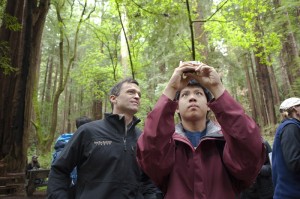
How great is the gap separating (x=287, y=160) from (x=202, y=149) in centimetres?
167

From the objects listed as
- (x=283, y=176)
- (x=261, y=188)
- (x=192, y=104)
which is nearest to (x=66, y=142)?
(x=261, y=188)

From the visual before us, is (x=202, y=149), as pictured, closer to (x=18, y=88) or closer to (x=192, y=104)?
(x=192, y=104)

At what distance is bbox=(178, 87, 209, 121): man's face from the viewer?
1.97m

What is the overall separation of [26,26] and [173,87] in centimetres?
838

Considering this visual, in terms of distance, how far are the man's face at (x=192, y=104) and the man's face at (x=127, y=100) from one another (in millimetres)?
1389

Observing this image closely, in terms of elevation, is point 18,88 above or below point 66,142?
above

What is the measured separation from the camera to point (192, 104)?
6.47ft

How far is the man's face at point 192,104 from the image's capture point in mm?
1968

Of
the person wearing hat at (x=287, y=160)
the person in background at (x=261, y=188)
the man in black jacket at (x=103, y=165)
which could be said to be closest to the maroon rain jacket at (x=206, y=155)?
the man in black jacket at (x=103, y=165)

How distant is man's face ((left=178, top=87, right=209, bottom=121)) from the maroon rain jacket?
17 centimetres

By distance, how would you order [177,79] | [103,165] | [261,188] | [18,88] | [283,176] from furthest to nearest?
[18,88] < [261,188] < [283,176] < [103,165] < [177,79]

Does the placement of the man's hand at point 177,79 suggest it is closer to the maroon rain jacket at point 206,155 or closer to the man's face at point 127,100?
the maroon rain jacket at point 206,155

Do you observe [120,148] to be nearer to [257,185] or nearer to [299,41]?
[257,185]

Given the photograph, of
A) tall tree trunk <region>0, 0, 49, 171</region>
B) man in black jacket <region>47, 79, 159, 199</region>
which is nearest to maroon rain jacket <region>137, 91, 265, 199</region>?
man in black jacket <region>47, 79, 159, 199</region>
